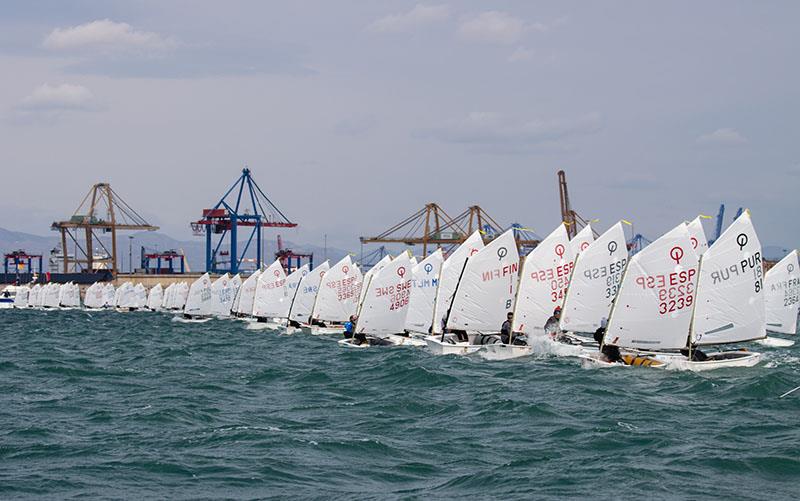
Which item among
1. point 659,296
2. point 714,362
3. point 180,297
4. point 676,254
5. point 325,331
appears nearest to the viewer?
point 714,362

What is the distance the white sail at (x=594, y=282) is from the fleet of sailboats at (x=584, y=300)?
0.12 ft

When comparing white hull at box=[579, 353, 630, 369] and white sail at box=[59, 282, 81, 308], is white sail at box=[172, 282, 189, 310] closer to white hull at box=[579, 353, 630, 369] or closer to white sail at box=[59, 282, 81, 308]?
white sail at box=[59, 282, 81, 308]

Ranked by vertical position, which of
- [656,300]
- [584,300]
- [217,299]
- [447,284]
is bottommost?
[217,299]

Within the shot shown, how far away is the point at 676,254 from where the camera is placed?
3422 cm

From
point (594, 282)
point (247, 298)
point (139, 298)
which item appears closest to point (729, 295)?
point (594, 282)

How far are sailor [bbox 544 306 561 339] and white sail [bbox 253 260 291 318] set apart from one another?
1317 inches

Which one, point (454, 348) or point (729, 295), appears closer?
point (729, 295)

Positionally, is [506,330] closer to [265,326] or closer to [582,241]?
[582,241]

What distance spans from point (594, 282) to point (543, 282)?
2642mm

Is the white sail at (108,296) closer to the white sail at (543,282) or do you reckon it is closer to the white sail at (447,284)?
the white sail at (447,284)

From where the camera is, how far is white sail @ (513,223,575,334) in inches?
1582

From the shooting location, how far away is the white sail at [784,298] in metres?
55.8

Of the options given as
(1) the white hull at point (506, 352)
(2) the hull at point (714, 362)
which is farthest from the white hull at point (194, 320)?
(2) the hull at point (714, 362)

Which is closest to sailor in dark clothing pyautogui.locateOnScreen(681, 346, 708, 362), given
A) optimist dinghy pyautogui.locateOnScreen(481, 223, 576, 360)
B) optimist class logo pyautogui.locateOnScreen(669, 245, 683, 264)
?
optimist class logo pyautogui.locateOnScreen(669, 245, 683, 264)
